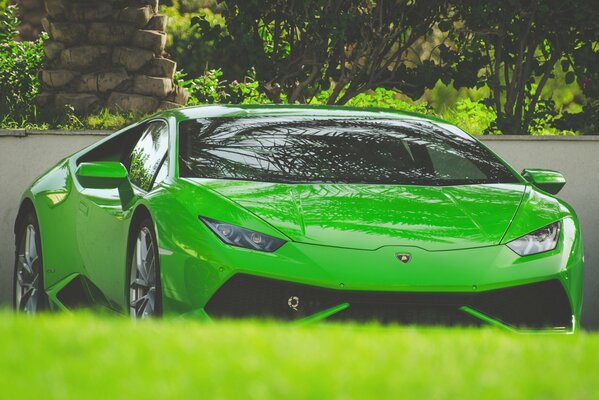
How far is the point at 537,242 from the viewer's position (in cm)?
597

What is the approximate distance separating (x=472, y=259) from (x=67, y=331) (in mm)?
2207

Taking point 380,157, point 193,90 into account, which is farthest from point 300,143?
point 193,90

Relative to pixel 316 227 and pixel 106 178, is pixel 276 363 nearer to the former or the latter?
pixel 316 227

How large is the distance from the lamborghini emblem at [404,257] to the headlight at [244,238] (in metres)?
0.52

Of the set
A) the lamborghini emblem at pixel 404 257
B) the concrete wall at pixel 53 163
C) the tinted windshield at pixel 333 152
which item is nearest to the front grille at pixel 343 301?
the lamborghini emblem at pixel 404 257

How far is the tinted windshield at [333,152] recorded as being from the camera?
6.62 m

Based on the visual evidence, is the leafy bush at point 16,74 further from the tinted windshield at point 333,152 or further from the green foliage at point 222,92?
the tinted windshield at point 333,152

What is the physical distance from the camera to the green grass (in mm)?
3432

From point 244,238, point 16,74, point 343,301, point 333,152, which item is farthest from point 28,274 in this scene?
point 16,74

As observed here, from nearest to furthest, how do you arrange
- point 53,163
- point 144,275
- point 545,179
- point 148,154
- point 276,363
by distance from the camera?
1. point 276,363
2. point 144,275
3. point 545,179
4. point 148,154
5. point 53,163

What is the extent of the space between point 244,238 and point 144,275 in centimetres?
73

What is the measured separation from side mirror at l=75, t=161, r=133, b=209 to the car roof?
0.64 m

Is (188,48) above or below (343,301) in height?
below

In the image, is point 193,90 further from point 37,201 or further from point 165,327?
point 165,327
